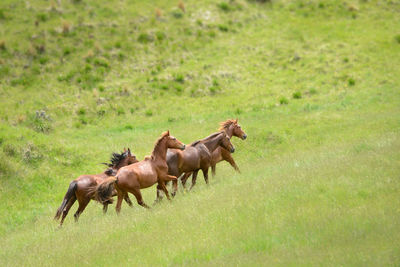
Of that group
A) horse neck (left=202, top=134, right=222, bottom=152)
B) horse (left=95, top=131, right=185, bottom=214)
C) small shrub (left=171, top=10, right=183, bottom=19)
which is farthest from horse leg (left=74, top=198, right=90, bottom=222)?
small shrub (left=171, top=10, right=183, bottom=19)

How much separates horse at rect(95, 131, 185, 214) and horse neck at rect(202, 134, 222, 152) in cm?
204

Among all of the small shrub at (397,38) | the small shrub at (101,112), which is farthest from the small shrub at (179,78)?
the small shrub at (397,38)

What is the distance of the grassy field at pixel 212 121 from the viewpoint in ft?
37.6

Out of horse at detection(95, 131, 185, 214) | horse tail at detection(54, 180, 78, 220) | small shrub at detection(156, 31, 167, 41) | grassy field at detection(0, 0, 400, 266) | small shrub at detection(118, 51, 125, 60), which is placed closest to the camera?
grassy field at detection(0, 0, 400, 266)

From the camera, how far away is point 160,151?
53.9 feet

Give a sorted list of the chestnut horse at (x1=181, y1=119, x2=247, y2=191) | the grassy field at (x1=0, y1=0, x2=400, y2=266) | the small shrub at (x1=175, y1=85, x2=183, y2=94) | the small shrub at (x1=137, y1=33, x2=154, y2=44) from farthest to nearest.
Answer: the small shrub at (x1=137, y1=33, x2=154, y2=44) < the small shrub at (x1=175, y1=85, x2=183, y2=94) < the chestnut horse at (x1=181, y1=119, x2=247, y2=191) < the grassy field at (x1=0, y1=0, x2=400, y2=266)

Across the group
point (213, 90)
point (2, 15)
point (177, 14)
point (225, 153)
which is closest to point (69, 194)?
point (225, 153)

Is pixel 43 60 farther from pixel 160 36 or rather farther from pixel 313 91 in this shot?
pixel 313 91

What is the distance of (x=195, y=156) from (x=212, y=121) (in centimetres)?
1110

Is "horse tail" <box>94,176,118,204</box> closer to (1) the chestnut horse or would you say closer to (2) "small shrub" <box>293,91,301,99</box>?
(1) the chestnut horse

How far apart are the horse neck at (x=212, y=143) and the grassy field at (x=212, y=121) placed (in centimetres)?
103

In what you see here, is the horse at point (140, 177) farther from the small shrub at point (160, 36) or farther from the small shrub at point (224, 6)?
the small shrub at point (224, 6)

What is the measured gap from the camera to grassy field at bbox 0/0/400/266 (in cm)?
1145

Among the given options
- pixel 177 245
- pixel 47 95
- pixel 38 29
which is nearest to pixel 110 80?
pixel 47 95
